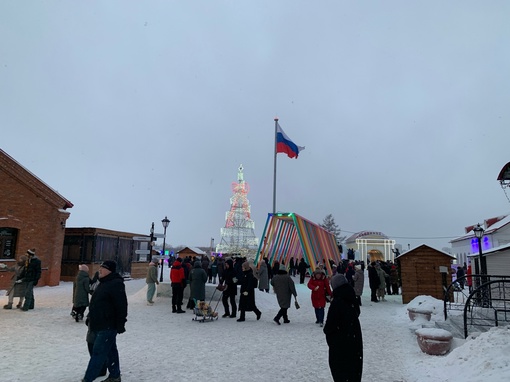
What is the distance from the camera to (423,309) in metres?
10.3

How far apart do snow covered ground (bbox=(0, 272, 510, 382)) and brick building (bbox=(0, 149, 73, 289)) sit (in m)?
7.51

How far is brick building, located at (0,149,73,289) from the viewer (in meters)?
17.2

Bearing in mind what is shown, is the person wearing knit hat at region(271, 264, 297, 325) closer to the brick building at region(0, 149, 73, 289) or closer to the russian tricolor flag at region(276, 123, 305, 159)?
the brick building at region(0, 149, 73, 289)

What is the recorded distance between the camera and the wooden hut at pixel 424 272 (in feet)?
50.1

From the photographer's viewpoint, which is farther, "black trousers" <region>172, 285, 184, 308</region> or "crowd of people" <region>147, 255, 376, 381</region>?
"black trousers" <region>172, 285, 184, 308</region>

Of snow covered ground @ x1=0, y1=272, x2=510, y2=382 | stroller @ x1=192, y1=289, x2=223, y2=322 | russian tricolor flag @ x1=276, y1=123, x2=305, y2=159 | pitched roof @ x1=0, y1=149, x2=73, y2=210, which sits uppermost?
russian tricolor flag @ x1=276, y1=123, x2=305, y2=159

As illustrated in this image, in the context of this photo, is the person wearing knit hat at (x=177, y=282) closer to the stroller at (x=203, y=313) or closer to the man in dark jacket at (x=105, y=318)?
the stroller at (x=203, y=313)

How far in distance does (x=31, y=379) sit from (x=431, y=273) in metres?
14.6

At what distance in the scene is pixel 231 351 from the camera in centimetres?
725

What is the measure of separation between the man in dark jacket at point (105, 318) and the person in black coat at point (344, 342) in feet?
8.85

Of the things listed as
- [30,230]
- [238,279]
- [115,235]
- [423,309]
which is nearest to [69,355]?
[238,279]

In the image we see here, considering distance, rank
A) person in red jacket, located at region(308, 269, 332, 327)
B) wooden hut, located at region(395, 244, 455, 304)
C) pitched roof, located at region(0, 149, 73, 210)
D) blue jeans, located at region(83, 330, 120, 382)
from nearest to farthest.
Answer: blue jeans, located at region(83, 330, 120, 382), person in red jacket, located at region(308, 269, 332, 327), wooden hut, located at region(395, 244, 455, 304), pitched roof, located at region(0, 149, 73, 210)

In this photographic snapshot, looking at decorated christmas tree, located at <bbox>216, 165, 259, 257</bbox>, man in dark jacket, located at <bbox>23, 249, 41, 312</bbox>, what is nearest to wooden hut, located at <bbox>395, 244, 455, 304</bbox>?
man in dark jacket, located at <bbox>23, 249, 41, 312</bbox>

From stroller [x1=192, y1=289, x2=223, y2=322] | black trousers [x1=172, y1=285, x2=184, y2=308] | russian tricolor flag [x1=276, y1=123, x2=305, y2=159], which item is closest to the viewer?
stroller [x1=192, y1=289, x2=223, y2=322]
